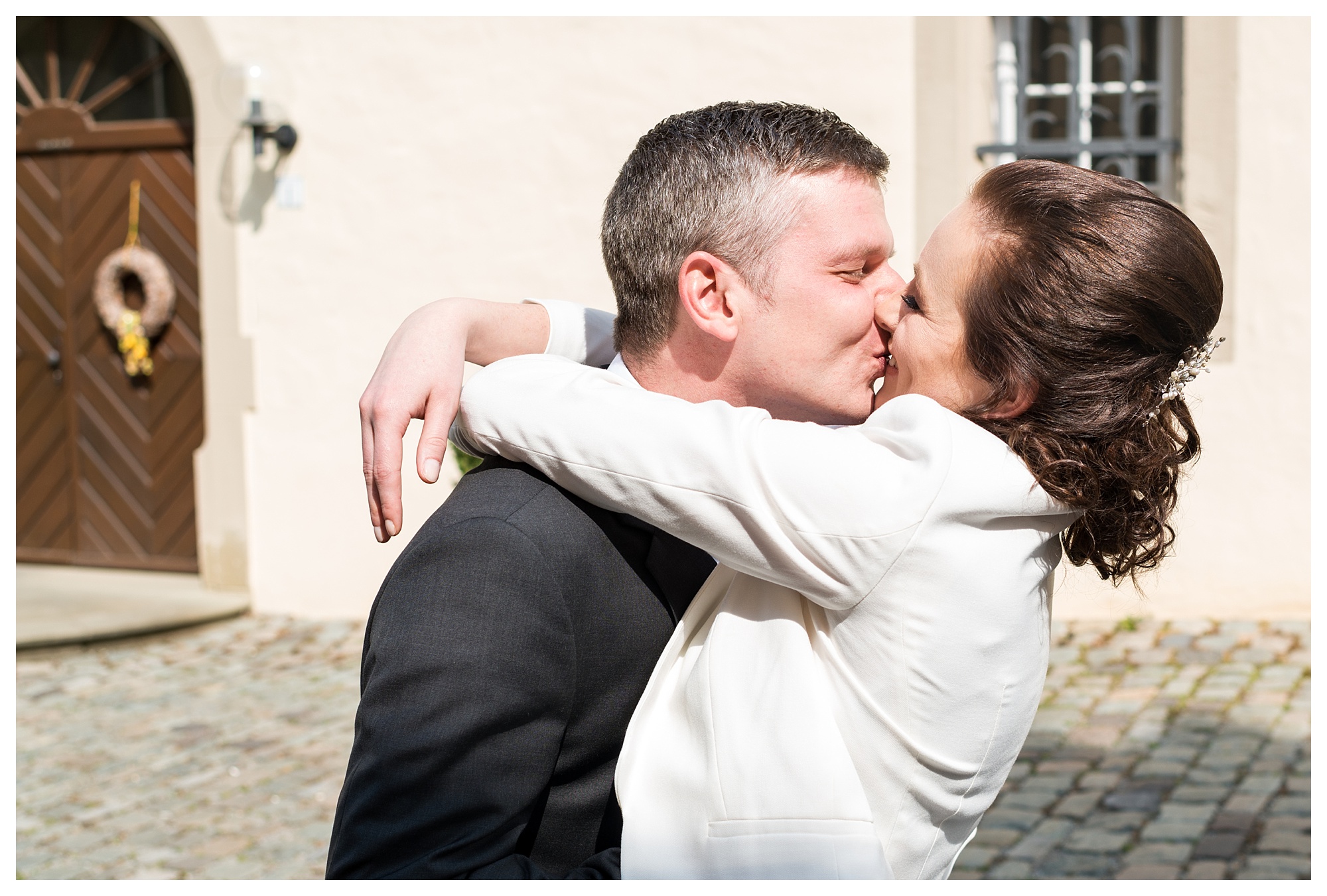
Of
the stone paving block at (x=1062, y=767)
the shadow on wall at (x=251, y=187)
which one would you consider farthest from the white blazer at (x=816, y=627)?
the shadow on wall at (x=251, y=187)

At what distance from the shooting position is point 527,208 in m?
7.29

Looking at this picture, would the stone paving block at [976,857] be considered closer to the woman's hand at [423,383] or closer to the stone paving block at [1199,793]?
the stone paving block at [1199,793]

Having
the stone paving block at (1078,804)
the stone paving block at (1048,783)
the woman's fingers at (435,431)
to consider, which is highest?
the woman's fingers at (435,431)

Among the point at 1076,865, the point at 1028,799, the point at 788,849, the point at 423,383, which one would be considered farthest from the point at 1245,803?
the point at 423,383

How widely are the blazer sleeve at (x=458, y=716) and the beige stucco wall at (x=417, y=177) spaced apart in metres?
5.59

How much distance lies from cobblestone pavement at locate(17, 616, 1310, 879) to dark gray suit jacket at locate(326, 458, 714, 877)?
9.29 feet

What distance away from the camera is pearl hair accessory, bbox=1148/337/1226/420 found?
1773 mm

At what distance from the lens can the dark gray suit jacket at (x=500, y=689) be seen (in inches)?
59.7

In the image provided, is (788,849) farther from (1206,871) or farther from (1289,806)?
(1289,806)

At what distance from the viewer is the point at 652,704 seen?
1678 millimetres

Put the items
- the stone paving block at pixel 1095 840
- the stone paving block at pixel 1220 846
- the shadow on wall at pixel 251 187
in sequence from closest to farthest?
the stone paving block at pixel 1220 846
the stone paving block at pixel 1095 840
the shadow on wall at pixel 251 187

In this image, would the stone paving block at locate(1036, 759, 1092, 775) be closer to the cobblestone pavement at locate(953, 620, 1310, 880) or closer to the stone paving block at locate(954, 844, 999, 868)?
the cobblestone pavement at locate(953, 620, 1310, 880)

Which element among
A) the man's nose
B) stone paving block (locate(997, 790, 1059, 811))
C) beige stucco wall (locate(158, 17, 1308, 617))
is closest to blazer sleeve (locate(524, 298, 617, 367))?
the man's nose

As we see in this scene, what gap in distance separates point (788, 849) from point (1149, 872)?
293 cm
